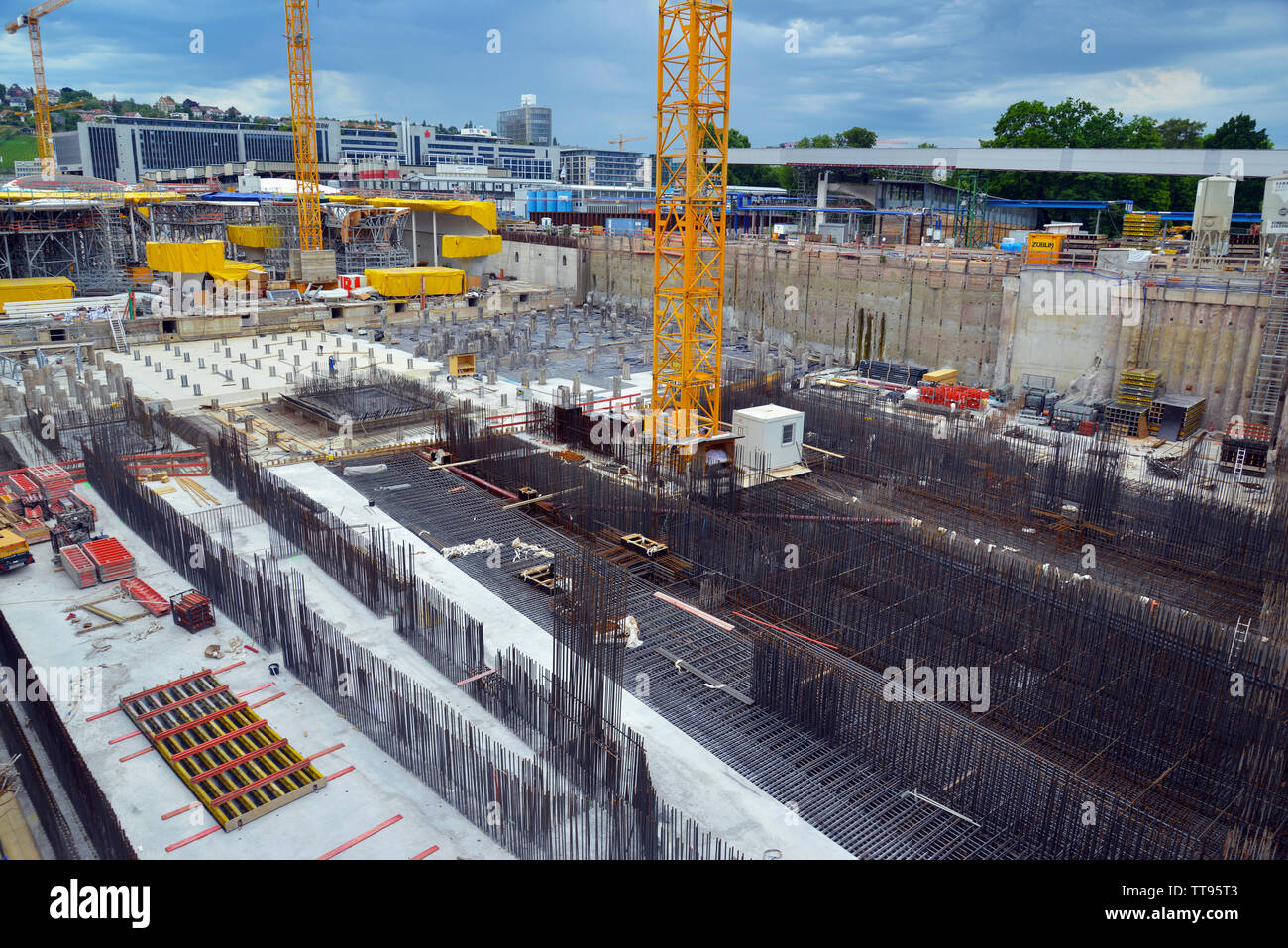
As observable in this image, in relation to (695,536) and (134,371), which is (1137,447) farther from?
(134,371)

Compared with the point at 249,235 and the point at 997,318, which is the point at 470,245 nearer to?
the point at 249,235

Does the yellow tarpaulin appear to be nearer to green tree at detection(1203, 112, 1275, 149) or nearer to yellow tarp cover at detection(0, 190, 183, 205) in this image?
yellow tarp cover at detection(0, 190, 183, 205)

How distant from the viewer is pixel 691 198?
75.5ft

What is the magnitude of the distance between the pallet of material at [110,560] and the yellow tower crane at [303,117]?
36.7m

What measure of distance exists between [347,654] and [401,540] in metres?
4.97

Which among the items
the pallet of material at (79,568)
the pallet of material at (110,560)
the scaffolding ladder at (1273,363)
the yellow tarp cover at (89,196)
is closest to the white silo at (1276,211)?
the scaffolding ladder at (1273,363)

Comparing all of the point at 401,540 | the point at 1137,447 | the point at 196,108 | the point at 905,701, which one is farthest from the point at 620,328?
the point at 196,108

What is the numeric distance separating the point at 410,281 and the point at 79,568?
3361cm

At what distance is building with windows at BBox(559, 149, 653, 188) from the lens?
156125mm

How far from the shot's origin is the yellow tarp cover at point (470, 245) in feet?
176

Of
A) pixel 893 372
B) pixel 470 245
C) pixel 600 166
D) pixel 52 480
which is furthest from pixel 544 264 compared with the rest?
pixel 600 166

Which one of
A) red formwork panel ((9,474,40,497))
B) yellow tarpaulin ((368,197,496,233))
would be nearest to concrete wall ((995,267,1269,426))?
red formwork panel ((9,474,40,497))

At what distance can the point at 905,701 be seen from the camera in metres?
11.6

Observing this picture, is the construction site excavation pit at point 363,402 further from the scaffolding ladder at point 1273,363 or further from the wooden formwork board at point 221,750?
the scaffolding ladder at point 1273,363
